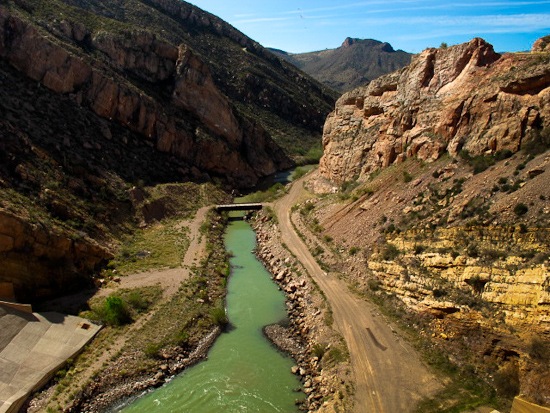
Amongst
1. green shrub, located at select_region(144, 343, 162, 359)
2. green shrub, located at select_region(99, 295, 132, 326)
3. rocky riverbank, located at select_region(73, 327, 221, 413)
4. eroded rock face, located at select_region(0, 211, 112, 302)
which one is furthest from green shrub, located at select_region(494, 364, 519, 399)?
eroded rock face, located at select_region(0, 211, 112, 302)

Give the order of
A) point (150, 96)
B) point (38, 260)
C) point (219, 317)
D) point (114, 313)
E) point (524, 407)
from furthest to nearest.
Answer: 1. point (150, 96)
2. point (38, 260)
3. point (219, 317)
4. point (114, 313)
5. point (524, 407)

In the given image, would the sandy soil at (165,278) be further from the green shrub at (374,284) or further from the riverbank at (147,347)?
the green shrub at (374,284)

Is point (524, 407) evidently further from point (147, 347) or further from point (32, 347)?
point (32, 347)

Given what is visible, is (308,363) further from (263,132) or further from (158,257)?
(263,132)

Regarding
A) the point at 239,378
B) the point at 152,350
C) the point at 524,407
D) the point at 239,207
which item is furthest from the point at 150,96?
the point at 524,407

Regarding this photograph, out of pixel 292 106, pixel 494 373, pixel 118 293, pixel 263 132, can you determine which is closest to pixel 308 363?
pixel 494 373

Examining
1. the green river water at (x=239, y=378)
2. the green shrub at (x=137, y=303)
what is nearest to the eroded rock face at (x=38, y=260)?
the green shrub at (x=137, y=303)
